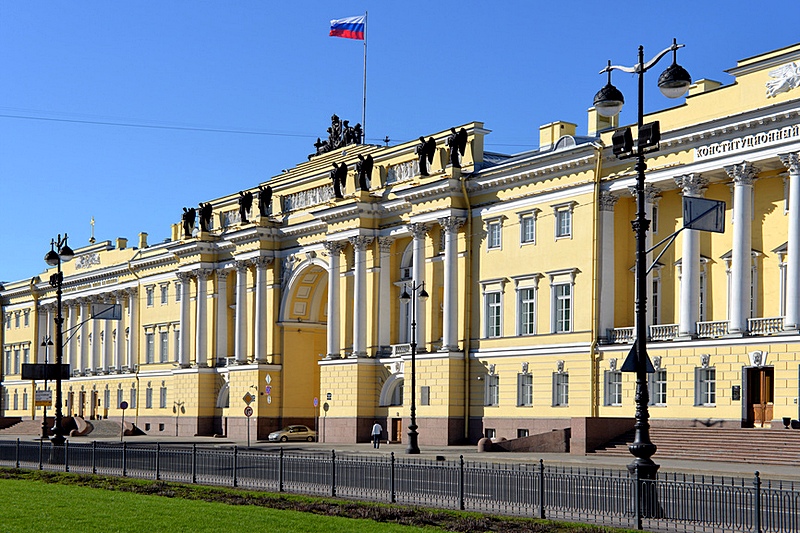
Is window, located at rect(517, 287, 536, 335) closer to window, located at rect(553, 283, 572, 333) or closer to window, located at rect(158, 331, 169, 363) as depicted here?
window, located at rect(553, 283, 572, 333)

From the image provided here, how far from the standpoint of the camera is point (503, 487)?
2305 centimetres

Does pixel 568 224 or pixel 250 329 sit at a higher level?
pixel 568 224

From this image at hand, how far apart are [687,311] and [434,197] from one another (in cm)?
1607

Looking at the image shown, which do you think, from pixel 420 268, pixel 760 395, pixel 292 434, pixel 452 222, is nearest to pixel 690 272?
pixel 760 395

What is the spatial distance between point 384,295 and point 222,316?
17537 mm

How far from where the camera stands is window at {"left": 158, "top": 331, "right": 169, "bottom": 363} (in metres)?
84.9

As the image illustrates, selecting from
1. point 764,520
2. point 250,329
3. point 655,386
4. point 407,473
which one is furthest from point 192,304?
point 764,520

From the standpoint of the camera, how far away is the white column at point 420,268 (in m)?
59.1

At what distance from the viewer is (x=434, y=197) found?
58.0 meters

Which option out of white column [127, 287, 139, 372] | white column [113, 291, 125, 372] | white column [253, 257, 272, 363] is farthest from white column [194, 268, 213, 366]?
white column [113, 291, 125, 372]

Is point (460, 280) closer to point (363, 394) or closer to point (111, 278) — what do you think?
point (363, 394)

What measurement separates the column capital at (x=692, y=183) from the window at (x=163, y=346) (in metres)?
47.9

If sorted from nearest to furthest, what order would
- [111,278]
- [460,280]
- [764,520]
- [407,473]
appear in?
[764,520]
[407,473]
[460,280]
[111,278]

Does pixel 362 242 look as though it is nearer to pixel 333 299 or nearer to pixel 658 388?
pixel 333 299
